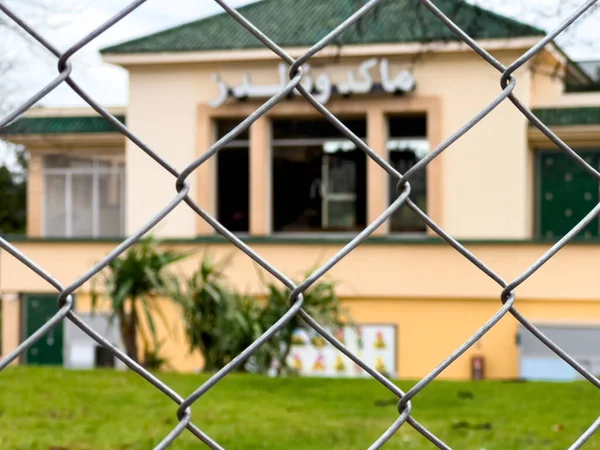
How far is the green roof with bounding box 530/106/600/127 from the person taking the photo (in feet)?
48.4

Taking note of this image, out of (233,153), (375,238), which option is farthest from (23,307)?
(375,238)

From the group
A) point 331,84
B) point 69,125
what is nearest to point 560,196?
point 331,84

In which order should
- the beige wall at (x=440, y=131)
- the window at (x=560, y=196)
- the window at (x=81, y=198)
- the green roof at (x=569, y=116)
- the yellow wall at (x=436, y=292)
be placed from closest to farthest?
1. the yellow wall at (x=436, y=292)
2. the green roof at (x=569, y=116)
3. the beige wall at (x=440, y=131)
4. the window at (x=560, y=196)
5. the window at (x=81, y=198)

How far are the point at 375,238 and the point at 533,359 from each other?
3.21 meters

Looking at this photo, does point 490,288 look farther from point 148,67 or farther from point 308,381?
point 308,381

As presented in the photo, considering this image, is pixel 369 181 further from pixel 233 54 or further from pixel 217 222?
pixel 217 222

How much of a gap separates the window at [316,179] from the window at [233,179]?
0.54 m

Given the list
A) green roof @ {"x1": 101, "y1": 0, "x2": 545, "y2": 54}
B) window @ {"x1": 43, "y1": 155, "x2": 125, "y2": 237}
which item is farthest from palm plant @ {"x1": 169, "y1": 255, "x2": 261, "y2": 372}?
window @ {"x1": 43, "y1": 155, "x2": 125, "y2": 237}

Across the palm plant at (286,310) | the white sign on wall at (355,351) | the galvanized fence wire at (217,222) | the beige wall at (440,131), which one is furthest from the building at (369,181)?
the galvanized fence wire at (217,222)

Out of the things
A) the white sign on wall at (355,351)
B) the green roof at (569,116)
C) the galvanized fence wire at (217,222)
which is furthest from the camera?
the green roof at (569,116)

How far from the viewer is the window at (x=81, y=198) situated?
18062 mm

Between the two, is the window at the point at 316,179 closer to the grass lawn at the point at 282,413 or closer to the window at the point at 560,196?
the window at the point at 560,196

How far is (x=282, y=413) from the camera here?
16.0 feet

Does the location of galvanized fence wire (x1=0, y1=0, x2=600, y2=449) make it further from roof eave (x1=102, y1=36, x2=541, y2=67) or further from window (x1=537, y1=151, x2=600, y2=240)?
window (x1=537, y1=151, x2=600, y2=240)
